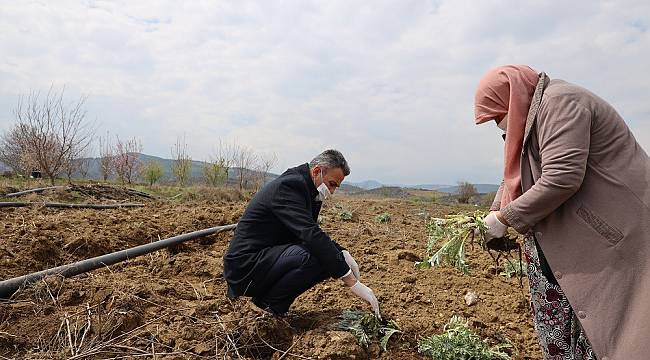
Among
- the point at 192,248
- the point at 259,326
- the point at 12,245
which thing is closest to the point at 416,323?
the point at 259,326

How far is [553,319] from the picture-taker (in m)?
1.90

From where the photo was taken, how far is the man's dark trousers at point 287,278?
2598mm

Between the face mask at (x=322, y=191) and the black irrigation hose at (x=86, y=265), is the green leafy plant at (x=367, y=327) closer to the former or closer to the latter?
the face mask at (x=322, y=191)

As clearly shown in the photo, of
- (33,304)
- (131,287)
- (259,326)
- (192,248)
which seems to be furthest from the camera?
(192,248)

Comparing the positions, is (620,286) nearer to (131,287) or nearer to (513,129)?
(513,129)

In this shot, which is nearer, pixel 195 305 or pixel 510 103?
pixel 510 103

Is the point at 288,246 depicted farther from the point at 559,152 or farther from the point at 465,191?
the point at 465,191

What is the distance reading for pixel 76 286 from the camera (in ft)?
9.91

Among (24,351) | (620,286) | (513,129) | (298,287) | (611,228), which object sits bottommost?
(24,351)

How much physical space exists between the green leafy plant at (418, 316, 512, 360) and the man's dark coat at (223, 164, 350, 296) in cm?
62

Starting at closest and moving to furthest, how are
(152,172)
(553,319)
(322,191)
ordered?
(553,319)
(322,191)
(152,172)

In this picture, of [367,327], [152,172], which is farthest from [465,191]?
[367,327]

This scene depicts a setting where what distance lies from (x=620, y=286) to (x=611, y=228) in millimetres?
209

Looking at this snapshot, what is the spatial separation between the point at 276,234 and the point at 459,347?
122cm
